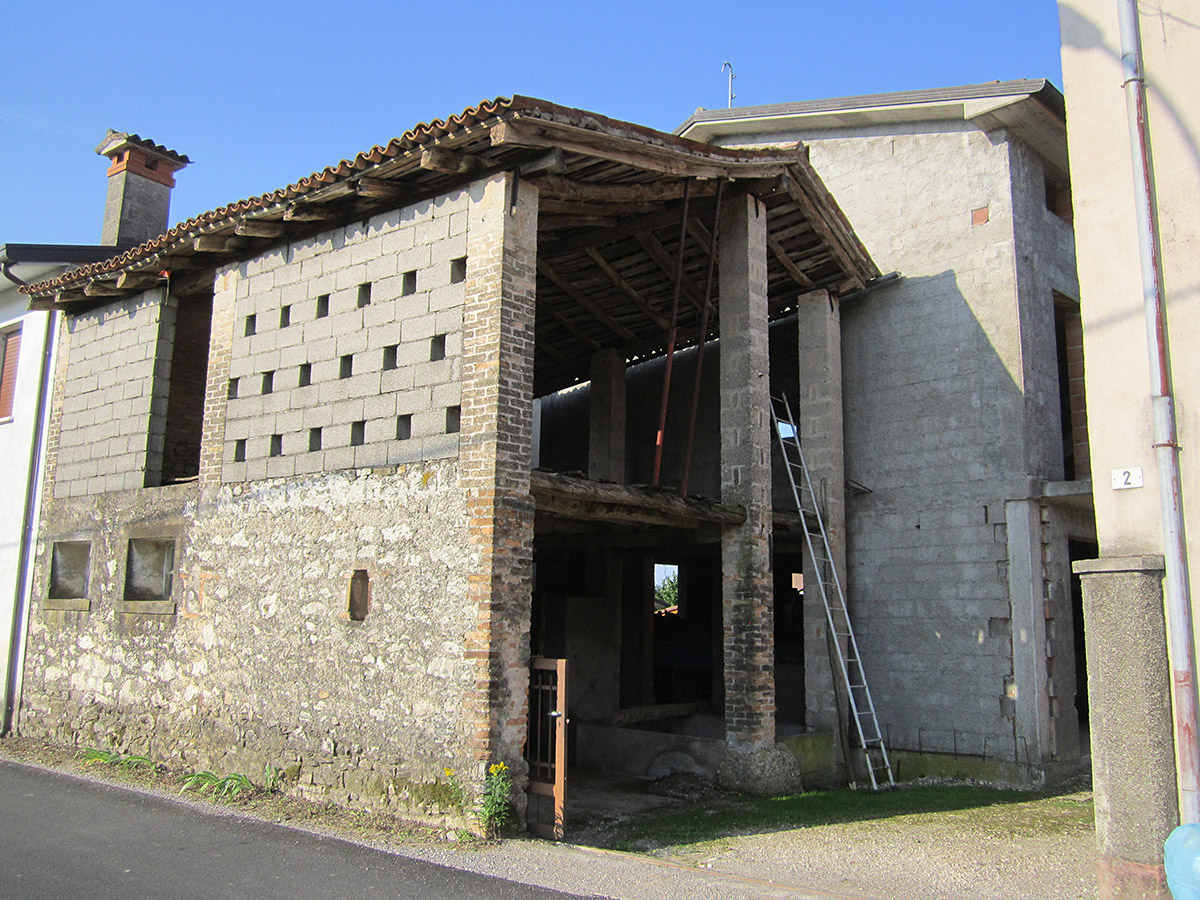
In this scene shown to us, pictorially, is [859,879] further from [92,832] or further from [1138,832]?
[92,832]

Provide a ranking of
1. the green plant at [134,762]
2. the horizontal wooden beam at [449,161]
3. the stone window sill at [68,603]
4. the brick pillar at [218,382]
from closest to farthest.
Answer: the horizontal wooden beam at [449,161] → the green plant at [134,762] → the brick pillar at [218,382] → the stone window sill at [68,603]

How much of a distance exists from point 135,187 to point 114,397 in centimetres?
425

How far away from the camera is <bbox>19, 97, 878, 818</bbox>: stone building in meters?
7.46

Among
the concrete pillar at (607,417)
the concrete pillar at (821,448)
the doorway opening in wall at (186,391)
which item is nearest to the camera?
the doorway opening in wall at (186,391)

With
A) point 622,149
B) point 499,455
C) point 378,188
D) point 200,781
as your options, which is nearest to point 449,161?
point 378,188

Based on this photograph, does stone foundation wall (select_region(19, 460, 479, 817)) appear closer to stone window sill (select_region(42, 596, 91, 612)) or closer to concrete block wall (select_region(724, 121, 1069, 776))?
stone window sill (select_region(42, 596, 91, 612))

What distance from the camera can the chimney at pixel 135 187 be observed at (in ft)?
44.6

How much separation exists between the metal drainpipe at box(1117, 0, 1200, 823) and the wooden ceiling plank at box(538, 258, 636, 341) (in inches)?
271

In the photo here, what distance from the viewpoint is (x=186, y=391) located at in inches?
442

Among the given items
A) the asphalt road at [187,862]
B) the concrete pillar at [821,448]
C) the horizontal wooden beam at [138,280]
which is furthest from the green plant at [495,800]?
the horizontal wooden beam at [138,280]

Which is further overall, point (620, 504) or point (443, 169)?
point (620, 504)

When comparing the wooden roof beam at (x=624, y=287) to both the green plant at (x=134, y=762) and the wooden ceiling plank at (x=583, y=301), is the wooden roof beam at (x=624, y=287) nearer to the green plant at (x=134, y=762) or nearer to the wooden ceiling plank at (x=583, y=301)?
the wooden ceiling plank at (x=583, y=301)

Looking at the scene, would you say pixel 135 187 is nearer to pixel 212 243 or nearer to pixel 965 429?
pixel 212 243

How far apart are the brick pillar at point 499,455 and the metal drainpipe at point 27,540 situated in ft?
25.4
